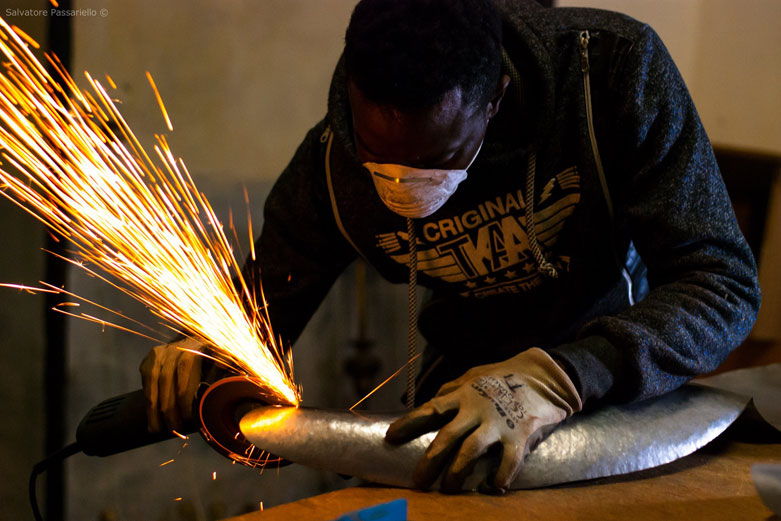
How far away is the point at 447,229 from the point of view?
4.34 ft

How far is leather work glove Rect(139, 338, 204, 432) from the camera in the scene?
1.15 metres

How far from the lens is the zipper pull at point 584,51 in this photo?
3.89ft

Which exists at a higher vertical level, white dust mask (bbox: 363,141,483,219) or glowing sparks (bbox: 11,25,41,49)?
glowing sparks (bbox: 11,25,41,49)

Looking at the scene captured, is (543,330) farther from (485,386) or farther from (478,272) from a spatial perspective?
(485,386)

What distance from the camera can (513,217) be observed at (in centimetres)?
128

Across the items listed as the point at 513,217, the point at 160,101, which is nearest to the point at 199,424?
the point at 513,217

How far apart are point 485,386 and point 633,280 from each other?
65cm

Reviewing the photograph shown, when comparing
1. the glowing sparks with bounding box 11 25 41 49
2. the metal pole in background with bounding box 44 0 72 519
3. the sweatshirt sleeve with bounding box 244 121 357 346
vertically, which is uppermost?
the glowing sparks with bounding box 11 25 41 49

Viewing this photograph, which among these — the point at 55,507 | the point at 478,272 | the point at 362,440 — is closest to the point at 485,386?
the point at 362,440

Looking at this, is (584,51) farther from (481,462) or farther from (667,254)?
(481,462)

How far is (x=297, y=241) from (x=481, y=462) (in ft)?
2.36

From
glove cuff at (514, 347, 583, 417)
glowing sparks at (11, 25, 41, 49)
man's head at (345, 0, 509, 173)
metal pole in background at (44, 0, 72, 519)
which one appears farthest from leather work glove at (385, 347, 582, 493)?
glowing sparks at (11, 25, 41, 49)

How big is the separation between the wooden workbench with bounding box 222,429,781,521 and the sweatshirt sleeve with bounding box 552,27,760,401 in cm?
14

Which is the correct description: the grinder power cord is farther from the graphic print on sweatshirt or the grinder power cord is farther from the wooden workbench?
the graphic print on sweatshirt
